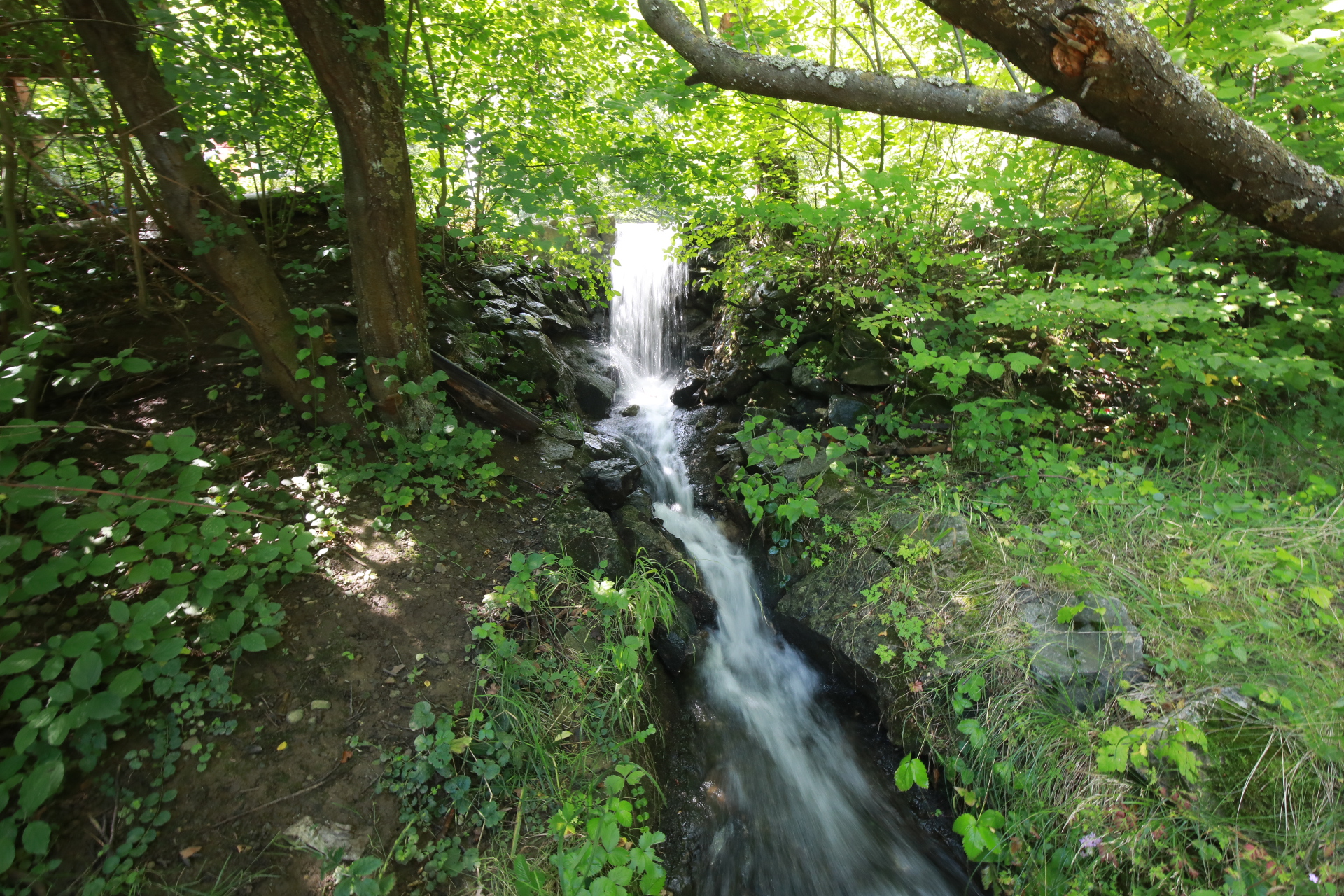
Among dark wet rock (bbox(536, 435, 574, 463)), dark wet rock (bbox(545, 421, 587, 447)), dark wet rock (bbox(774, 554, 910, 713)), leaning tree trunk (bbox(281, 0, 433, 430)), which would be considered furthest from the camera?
dark wet rock (bbox(545, 421, 587, 447))

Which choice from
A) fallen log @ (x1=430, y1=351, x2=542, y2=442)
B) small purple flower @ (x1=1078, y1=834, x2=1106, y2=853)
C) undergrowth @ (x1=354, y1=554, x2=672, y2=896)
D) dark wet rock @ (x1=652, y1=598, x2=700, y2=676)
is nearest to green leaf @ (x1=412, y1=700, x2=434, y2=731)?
undergrowth @ (x1=354, y1=554, x2=672, y2=896)

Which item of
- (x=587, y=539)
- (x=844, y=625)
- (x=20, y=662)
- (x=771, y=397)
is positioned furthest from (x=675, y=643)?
(x=771, y=397)

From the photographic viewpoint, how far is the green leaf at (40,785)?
1713mm

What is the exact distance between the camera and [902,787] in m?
2.18

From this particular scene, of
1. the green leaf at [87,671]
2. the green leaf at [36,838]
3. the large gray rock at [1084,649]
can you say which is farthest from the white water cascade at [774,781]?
the green leaf at [87,671]

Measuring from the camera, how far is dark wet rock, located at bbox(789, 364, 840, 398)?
5629 mm

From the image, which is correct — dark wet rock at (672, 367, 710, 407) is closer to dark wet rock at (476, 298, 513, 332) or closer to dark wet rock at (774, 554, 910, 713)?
dark wet rock at (476, 298, 513, 332)

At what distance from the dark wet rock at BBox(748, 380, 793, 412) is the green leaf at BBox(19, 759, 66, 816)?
5.41m

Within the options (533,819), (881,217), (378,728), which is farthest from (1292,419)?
(378,728)

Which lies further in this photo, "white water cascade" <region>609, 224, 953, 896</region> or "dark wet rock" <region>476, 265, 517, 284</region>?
"dark wet rock" <region>476, 265, 517, 284</region>

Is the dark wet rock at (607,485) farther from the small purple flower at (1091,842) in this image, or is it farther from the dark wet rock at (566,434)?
the small purple flower at (1091,842)

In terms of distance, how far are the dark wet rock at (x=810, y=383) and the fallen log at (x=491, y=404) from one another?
2917 mm

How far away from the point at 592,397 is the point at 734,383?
1847 mm

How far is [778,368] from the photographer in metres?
6.18
